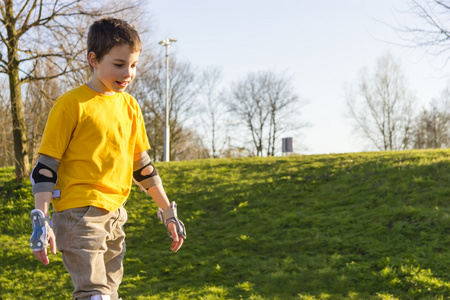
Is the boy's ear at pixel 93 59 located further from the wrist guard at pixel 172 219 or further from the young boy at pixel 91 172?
the wrist guard at pixel 172 219

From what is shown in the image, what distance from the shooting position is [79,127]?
254 cm

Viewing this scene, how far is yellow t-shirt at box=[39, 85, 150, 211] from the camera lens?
2.49m

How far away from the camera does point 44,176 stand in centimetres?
245

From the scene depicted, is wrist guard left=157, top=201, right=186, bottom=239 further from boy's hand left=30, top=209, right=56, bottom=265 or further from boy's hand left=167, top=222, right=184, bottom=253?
boy's hand left=30, top=209, right=56, bottom=265

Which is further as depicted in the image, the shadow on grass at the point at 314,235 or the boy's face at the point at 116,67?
the shadow on grass at the point at 314,235

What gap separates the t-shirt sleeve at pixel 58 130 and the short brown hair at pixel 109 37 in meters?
0.32

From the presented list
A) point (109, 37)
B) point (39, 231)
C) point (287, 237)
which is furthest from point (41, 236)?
point (287, 237)

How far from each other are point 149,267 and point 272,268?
7.27 feet

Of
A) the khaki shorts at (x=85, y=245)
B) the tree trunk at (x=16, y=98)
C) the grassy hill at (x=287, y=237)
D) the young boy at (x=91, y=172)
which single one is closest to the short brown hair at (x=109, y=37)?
the young boy at (x=91, y=172)

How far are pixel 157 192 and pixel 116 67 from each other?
0.85m

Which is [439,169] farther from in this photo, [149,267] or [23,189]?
[23,189]

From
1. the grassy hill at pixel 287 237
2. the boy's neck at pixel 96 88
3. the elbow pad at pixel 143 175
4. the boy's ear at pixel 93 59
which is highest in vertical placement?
the boy's ear at pixel 93 59

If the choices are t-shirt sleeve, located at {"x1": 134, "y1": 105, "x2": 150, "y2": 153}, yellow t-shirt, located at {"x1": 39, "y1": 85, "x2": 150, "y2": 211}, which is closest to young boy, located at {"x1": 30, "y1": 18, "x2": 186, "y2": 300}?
yellow t-shirt, located at {"x1": 39, "y1": 85, "x2": 150, "y2": 211}

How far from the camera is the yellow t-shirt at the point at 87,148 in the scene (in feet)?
8.18
